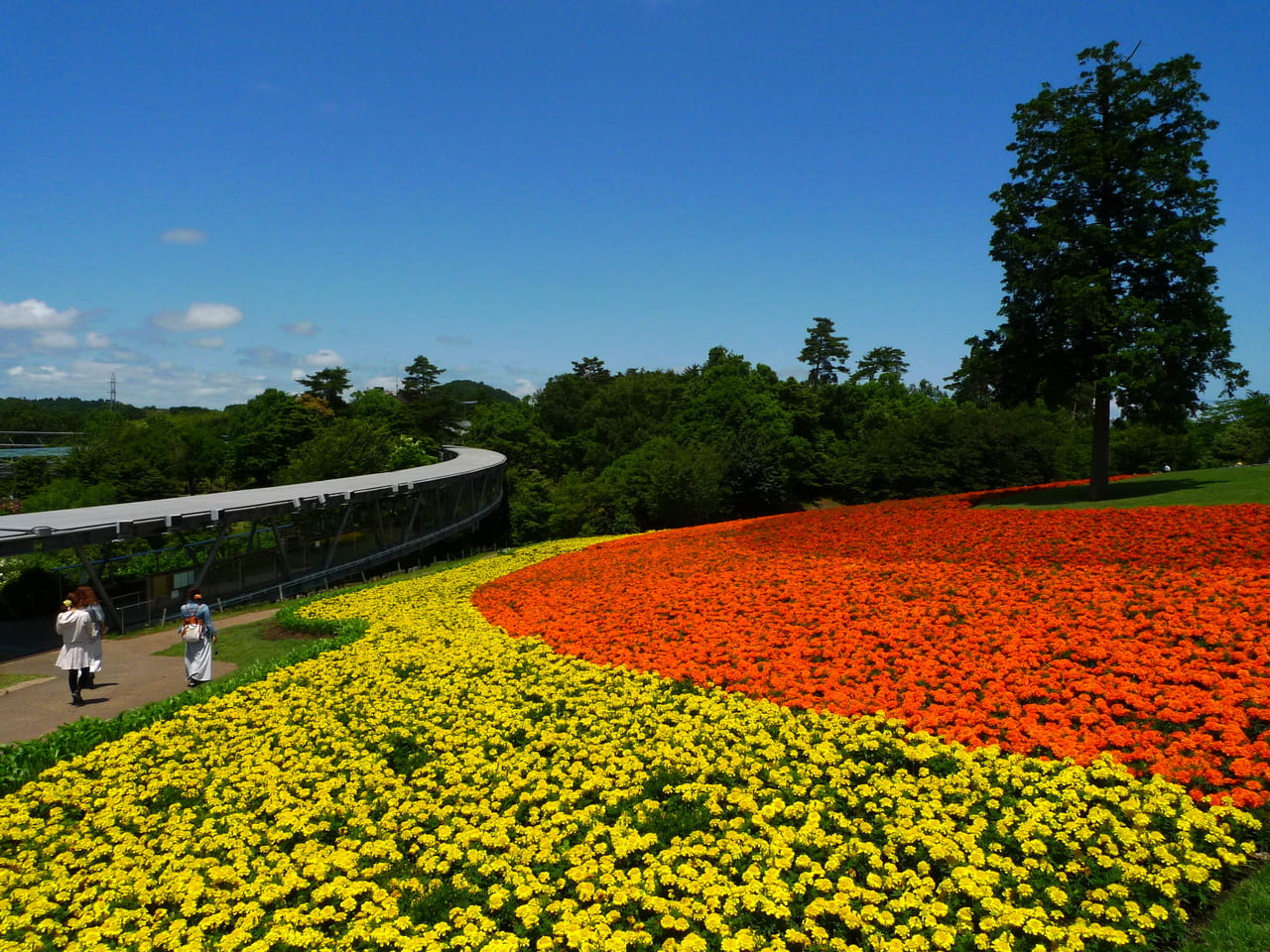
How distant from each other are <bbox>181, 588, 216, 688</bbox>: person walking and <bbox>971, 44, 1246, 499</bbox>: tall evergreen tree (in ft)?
77.5

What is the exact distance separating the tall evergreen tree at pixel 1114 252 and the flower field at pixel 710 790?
31.1 feet

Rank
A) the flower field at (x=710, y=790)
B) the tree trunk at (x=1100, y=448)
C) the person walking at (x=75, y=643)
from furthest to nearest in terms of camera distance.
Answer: the tree trunk at (x=1100, y=448)
the person walking at (x=75, y=643)
the flower field at (x=710, y=790)

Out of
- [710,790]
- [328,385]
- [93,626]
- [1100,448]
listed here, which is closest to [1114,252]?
Result: [1100,448]

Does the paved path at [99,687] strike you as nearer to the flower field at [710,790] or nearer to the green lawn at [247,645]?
the green lawn at [247,645]

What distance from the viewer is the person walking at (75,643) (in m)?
11.9

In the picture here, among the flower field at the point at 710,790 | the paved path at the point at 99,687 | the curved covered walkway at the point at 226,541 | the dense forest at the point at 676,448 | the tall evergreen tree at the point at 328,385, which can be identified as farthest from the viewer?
the tall evergreen tree at the point at 328,385

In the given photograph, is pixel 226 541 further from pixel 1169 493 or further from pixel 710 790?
pixel 1169 493

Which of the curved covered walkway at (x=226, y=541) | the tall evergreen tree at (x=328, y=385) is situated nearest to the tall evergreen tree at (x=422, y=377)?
the tall evergreen tree at (x=328, y=385)

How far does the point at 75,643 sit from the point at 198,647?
1.75 metres

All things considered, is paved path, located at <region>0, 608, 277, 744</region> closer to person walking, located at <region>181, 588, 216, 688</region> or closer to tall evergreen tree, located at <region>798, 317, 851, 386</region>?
person walking, located at <region>181, 588, 216, 688</region>

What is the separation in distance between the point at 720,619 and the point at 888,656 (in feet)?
11.9

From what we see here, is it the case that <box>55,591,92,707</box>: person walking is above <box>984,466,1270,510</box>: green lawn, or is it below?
below

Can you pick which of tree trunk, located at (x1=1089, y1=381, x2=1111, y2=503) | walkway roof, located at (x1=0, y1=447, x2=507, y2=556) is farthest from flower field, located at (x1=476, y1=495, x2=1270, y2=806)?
walkway roof, located at (x1=0, y1=447, x2=507, y2=556)

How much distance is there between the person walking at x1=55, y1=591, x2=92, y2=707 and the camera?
1189cm
